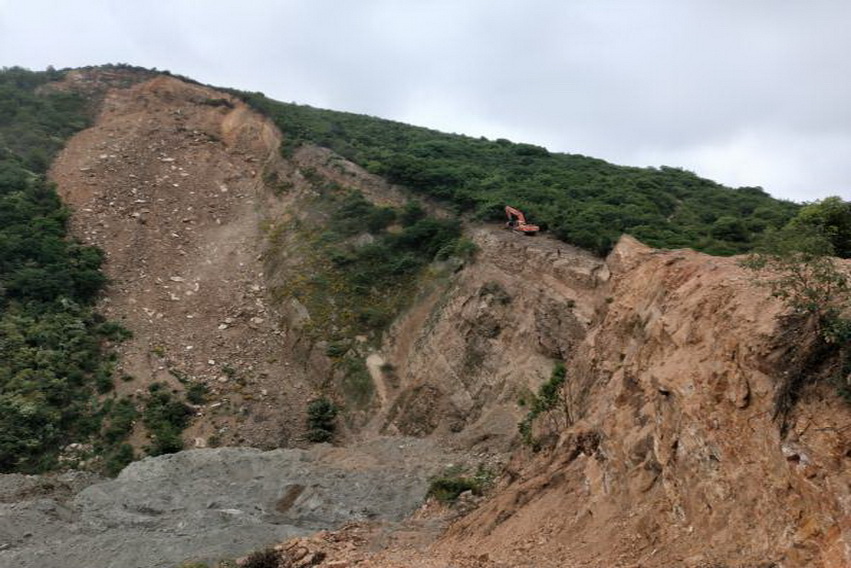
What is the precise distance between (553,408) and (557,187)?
1767 cm

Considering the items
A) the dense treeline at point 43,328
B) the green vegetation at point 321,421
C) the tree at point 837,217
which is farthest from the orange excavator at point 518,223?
the dense treeline at point 43,328

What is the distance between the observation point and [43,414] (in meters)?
23.1

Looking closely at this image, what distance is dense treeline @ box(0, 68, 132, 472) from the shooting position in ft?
74.7

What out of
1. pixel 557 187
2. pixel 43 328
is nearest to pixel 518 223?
pixel 557 187

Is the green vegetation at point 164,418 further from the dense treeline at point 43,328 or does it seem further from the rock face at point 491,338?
the rock face at point 491,338

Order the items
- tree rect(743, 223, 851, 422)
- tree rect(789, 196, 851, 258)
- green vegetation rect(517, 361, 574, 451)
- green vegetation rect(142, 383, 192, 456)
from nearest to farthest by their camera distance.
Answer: tree rect(743, 223, 851, 422) < tree rect(789, 196, 851, 258) < green vegetation rect(517, 361, 574, 451) < green vegetation rect(142, 383, 192, 456)

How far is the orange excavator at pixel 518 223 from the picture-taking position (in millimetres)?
24969

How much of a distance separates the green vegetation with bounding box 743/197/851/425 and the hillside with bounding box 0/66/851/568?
0.07 m

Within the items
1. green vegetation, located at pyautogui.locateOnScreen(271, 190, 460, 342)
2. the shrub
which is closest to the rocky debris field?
the shrub

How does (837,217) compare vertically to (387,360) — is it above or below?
above

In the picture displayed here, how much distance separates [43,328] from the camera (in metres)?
26.4

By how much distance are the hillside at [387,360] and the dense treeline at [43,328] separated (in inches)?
5.0

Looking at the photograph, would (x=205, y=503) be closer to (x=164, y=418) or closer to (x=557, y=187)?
(x=164, y=418)

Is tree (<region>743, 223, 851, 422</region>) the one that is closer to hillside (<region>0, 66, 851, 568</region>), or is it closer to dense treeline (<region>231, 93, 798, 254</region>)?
hillside (<region>0, 66, 851, 568</region>)
